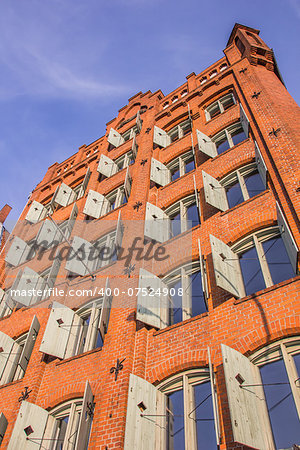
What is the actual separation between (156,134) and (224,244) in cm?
894

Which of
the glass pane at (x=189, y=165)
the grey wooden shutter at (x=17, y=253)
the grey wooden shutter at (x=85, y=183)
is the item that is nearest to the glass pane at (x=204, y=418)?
the glass pane at (x=189, y=165)

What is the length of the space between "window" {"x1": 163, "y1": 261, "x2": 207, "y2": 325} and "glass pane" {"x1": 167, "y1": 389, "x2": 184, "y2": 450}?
1.82 m

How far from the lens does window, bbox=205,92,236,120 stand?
1573 centimetres

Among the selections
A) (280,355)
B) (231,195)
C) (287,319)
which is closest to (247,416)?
(280,355)

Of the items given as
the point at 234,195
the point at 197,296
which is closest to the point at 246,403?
the point at 197,296

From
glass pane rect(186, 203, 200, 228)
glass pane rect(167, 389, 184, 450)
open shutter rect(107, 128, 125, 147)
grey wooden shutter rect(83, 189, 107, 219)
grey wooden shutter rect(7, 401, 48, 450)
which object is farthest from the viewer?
open shutter rect(107, 128, 125, 147)

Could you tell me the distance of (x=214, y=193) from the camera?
9.93 m

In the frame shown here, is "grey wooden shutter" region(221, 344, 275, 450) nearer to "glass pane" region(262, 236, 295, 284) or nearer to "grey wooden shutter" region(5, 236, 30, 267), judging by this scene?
"glass pane" region(262, 236, 295, 284)

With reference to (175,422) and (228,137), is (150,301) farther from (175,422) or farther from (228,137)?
(228,137)

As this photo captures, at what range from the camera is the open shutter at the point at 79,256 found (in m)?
11.2

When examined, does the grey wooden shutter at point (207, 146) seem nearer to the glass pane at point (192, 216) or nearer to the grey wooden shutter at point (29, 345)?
the glass pane at point (192, 216)

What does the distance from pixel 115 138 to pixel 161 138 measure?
4.22 m

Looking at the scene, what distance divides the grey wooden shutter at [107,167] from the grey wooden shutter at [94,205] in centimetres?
196

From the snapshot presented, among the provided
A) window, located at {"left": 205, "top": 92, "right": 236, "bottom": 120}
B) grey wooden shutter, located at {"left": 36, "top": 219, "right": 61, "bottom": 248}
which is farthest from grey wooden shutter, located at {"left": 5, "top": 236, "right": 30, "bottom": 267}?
window, located at {"left": 205, "top": 92, "right": 236, "bottom": 120}
